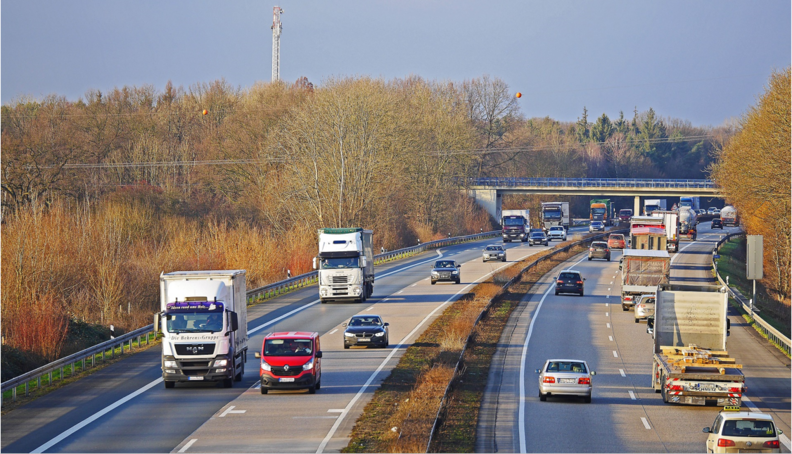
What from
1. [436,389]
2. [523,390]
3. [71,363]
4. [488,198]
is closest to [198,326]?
[71,363]

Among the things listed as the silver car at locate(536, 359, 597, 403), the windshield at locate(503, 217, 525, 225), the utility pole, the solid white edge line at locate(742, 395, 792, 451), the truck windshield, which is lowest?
the solid white edge line at locate(742, 395, 792, 451)

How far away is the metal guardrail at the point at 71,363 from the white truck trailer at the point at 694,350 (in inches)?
706

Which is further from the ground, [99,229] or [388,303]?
[99,229]

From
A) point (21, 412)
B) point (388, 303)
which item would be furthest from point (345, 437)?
point (388, 303)

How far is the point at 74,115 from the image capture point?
98.2m

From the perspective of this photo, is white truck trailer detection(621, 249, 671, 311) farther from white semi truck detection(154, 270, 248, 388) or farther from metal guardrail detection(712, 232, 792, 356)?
white semi truck detection(154, 270, 248, 388)

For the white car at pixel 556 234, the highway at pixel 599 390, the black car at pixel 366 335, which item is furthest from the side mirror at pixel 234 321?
the white car at pixel 556 234

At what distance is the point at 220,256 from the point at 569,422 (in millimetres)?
35559

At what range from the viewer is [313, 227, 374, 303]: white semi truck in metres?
45.1

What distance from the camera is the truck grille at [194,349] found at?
974 inches

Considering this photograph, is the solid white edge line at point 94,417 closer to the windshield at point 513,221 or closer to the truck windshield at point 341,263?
the truck windshield at point 341,263

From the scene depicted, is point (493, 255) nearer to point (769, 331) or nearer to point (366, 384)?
point (769, 331)

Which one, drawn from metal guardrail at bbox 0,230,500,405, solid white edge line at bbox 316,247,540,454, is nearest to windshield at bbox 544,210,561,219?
metal guardrail at bbox 0,230,500,405

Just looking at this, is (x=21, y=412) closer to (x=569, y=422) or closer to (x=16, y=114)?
(x=569, y=422)
